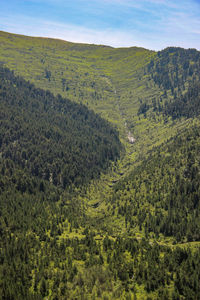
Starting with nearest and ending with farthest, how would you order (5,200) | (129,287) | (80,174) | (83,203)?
(129,287) → (5,200) → (83,203) → (80,174)

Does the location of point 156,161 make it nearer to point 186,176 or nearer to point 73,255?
point 186,176

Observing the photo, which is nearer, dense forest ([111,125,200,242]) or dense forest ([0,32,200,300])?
dense forest ([0,32,200,300])

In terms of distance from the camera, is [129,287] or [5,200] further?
[5,200]

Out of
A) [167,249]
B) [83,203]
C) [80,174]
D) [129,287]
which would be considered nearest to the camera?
[129,287]

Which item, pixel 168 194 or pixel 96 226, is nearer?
pixel 96 226

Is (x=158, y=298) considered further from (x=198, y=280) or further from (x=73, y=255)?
(x=73, y=255)

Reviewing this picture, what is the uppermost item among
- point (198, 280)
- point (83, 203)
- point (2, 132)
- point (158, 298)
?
point (2, 132)

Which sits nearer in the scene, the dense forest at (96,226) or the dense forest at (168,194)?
the dense forest at (96,226)

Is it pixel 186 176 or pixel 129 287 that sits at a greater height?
pixel 186 176

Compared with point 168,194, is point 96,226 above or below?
below

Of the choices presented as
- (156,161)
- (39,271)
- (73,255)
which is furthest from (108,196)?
(39,271)
